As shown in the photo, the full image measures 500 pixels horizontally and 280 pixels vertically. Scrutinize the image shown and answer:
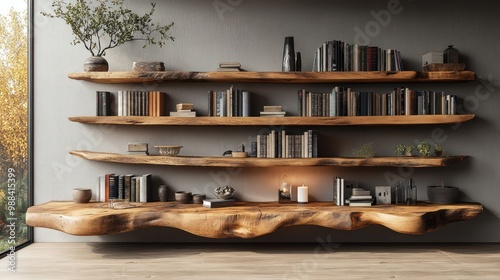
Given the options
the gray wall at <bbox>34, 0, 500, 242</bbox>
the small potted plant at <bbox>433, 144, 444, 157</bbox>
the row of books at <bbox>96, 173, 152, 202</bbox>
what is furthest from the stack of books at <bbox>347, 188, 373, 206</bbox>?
the row of books at <bbox>96, 173, 152, 202</bbox>

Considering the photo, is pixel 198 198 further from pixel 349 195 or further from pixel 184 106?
pixel 349 195

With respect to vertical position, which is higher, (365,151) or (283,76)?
(283,76)

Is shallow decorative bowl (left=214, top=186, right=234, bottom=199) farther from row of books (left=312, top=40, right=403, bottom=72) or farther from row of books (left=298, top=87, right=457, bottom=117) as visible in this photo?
row of books (left=312, top=40, right=403, bottom=72)

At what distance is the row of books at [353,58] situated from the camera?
4.28 metres

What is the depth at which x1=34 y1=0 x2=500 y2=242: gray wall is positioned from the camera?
450 centimetres

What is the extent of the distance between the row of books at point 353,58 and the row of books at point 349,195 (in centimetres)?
103

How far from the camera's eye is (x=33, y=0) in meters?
4.48

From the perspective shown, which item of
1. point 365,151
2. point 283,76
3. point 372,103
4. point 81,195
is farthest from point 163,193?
point 372,103

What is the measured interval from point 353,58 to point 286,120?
84 centimetres

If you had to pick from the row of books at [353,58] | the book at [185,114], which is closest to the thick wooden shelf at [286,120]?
the book at [185,114]

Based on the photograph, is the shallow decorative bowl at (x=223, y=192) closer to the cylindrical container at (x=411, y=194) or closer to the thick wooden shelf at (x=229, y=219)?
the thick wooden shelf at (x=229, y=219)

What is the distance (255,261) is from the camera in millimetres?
3877

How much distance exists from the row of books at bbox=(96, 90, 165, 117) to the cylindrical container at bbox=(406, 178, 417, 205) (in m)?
2.39

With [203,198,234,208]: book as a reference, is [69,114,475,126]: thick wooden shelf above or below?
above
